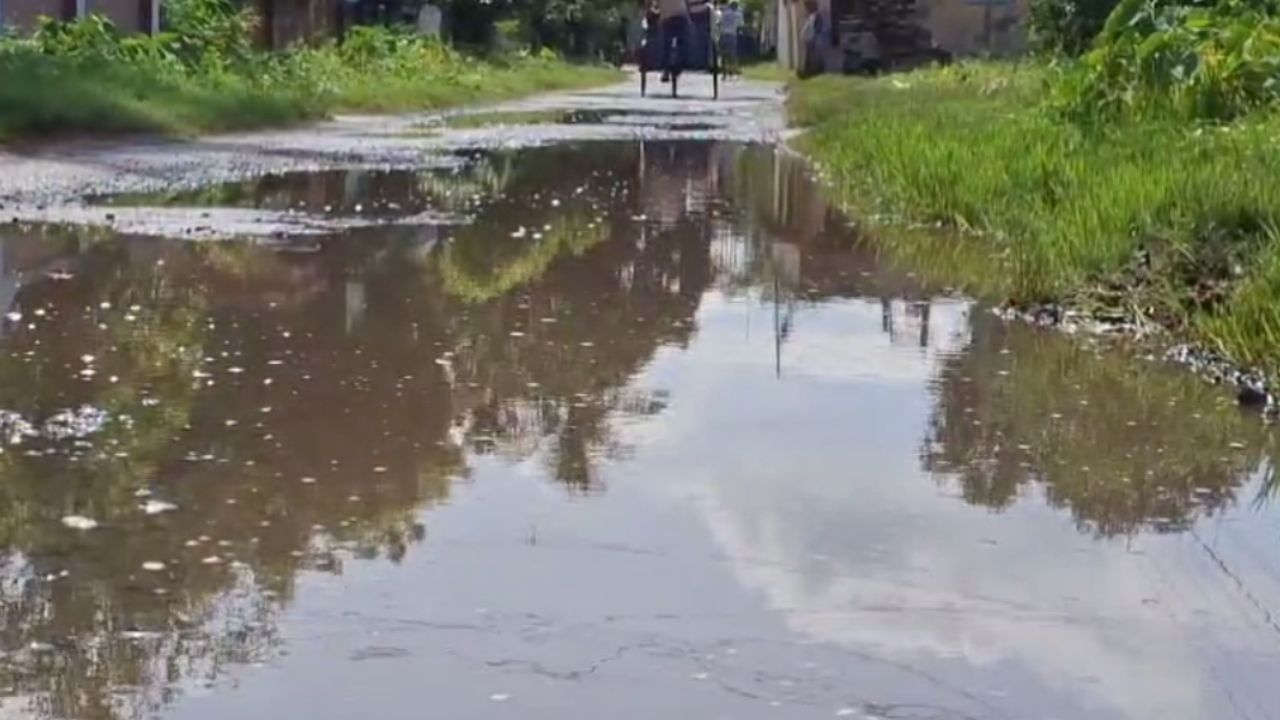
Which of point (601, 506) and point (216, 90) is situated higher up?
point (216, 90)

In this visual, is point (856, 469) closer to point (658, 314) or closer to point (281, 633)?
point (281, 633)

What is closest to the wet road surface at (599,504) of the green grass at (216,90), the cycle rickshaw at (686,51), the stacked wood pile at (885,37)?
the green grass at (216,90)

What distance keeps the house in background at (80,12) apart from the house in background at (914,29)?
11098 mm

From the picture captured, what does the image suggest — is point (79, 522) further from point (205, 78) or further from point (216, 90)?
point (205, 78)

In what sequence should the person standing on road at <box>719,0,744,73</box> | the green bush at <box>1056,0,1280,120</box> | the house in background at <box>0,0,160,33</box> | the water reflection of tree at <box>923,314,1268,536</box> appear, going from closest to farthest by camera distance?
the water reflection of tree at <box>923,314,1268,536</box>
the green bush at <box>1056,0,1280,120</box>
the house in background at <box>0,0,160,33</box>
the person standing on road at <box>719,0,744,73</box>

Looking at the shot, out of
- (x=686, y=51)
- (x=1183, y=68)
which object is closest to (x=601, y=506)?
(x=1183, y=68)

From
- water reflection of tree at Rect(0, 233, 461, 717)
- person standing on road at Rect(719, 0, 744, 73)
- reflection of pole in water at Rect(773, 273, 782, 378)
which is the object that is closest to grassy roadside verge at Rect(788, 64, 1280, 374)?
reflection of pole in water at Rect(773, 273, 782, 378)

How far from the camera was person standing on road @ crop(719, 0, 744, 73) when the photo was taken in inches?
1859

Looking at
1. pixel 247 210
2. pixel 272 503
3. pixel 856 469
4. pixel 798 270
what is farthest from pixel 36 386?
pixel 247 210

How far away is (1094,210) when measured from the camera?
8883 millimetres

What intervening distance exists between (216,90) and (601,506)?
1747cm

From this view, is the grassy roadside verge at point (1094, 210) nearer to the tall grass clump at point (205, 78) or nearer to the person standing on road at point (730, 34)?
the tall grass clump at point (205, 78)

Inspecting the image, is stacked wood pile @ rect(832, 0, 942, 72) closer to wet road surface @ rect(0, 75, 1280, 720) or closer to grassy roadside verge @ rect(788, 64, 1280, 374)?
grassy roadside verge @ rect(788, 64, 1280, 374)

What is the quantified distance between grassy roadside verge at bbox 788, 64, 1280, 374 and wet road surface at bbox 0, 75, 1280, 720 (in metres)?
0.34
